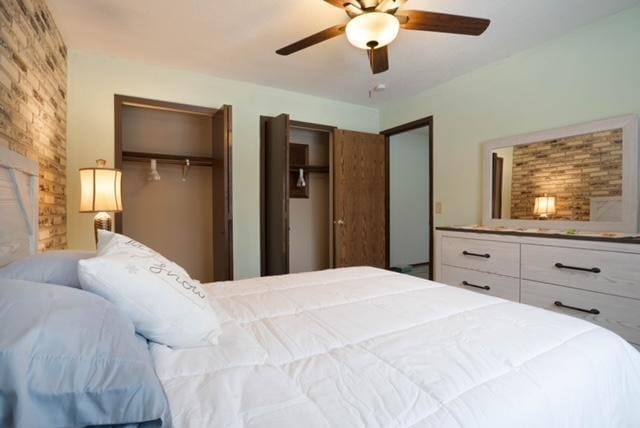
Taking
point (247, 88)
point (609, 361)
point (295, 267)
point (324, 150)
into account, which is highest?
point (247, 88)

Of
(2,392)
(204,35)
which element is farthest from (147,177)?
(2,392)

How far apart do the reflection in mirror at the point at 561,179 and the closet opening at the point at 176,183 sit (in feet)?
8.59

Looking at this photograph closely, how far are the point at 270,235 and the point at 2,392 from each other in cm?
286

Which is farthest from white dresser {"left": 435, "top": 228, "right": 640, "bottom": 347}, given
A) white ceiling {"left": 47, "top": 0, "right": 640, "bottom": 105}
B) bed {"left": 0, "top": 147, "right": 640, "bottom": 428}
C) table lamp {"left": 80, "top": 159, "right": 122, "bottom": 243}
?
→ table lamp {"left": 80, "top": 159, "right": 122, "bottom": 243}

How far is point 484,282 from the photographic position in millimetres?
2514

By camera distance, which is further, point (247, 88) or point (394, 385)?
point (247, 88)

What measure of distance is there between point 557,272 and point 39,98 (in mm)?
3498

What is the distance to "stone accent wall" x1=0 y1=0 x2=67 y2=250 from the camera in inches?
58.6

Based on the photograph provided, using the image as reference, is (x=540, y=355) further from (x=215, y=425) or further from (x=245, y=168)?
(x=245, y=168)

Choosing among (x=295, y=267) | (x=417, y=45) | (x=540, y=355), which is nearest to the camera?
(x=540, y=355)

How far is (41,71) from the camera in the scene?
6.38ft

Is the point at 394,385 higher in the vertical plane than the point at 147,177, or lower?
lower

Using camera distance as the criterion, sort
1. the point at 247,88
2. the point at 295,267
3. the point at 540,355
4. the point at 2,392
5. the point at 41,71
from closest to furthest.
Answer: the point at 2,392
the point at 540,355
the point at 41,71
the point at 247,88
the point at 295,267

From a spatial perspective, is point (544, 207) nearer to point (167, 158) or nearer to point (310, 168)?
point (310, 168)
